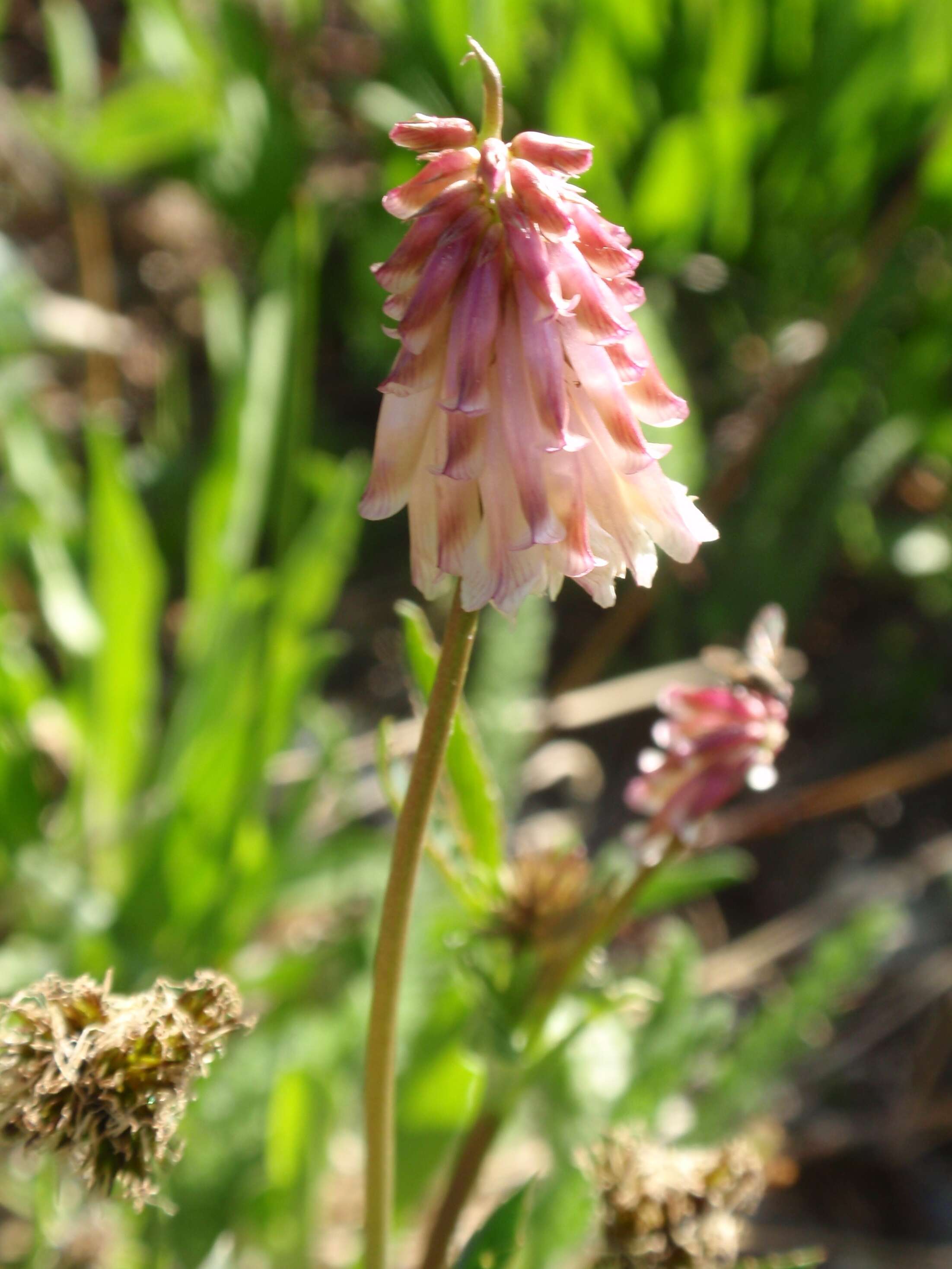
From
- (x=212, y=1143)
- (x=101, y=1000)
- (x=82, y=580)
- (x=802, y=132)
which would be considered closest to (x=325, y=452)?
(x=82, y=580)

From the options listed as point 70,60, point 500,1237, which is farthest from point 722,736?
point 70,60

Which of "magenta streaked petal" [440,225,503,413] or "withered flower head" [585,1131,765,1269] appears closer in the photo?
"magenta streaked petal" [440,225,503,413]

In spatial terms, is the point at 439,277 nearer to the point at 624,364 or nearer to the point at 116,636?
the point at 624,364

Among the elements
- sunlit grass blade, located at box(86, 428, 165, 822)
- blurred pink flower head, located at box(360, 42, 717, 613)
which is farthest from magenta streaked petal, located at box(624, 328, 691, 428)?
sunlit grass blade, located at box(86, 428, 165, 822)

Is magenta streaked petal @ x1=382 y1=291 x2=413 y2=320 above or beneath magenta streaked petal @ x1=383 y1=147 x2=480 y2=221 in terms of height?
beneath

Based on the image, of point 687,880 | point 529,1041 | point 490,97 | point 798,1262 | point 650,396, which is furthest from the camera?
point 687,880

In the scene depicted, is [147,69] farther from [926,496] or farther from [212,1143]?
[212,1143]

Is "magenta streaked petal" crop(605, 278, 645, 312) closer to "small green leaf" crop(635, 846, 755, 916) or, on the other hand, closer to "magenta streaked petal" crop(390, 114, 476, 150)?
"magenta streaked petal" crop(390, 114, 476, 150)
